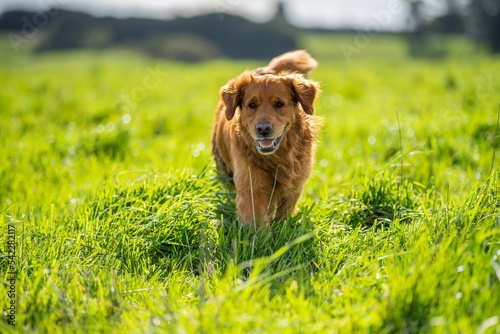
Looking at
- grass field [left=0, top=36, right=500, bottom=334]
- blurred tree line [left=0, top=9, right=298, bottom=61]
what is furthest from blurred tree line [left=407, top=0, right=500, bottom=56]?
grass field [left=0, top=36, right=500, bottom=334]

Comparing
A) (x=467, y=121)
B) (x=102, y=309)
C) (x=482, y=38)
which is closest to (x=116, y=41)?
(x=482, y=38)

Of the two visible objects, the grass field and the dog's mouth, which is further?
the dog's mouth

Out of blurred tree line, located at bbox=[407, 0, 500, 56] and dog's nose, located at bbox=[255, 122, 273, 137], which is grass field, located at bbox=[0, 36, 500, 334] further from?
blurred tree line, located at bbox=[407, 0, 500, 56]

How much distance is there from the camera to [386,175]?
11.5 ft

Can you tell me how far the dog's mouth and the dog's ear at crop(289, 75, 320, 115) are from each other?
0.40 m

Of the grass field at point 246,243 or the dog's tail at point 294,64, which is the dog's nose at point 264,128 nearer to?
the grass field at point 246,243

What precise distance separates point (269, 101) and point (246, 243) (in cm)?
122

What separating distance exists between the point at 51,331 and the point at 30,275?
0.53 meters

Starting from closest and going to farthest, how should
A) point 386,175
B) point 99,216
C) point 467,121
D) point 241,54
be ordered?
point 99,216 → point 386,175 → point 467,121 → point 241,54

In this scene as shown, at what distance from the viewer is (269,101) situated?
347cm

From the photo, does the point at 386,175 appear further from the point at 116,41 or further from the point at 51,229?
the point at 116,41

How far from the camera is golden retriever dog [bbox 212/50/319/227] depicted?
330 cm

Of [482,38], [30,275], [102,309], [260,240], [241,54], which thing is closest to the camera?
[102,309]

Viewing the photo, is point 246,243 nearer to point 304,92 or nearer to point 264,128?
point 264,128
